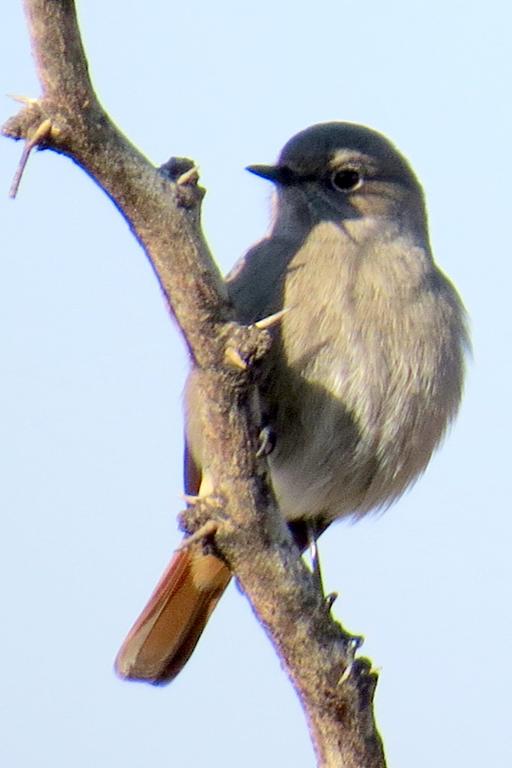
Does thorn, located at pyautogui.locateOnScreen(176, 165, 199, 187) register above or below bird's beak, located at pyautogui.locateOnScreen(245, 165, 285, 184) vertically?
below

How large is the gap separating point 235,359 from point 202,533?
0.55 m

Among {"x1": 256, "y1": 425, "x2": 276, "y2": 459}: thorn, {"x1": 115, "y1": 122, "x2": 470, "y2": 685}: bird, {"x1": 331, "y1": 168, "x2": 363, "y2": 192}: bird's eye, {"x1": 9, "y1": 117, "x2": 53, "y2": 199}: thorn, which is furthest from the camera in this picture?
{"x1": 331, "y1": 168, "x2": 363, "y2": 192}: bird's eye

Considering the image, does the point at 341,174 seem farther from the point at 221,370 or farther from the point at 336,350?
the point at 221,370

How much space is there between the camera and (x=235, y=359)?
3.60 meters

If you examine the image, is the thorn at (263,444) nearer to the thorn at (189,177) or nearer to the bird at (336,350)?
the thorn at (189,177)

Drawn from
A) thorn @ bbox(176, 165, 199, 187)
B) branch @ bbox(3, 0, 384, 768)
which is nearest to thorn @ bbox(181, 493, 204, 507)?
branch @ bbox(3, 0, 384, 768)

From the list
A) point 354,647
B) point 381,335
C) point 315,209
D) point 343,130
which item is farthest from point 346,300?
point 354,647

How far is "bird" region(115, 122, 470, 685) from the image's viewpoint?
5242 millimetres

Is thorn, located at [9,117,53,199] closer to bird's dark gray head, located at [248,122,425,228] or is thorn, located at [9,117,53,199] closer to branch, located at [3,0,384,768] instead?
branch, located at [3,0,384,768]

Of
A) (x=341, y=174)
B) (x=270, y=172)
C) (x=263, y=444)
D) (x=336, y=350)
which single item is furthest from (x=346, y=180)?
(x=263, y=444)

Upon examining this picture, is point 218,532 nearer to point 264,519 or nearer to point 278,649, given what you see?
point 264,519

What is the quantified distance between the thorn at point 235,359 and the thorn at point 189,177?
454mm

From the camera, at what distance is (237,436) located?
374cm

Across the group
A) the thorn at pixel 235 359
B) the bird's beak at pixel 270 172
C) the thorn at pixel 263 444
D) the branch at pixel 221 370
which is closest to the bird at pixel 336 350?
the bird's beak at pixel 270 172
